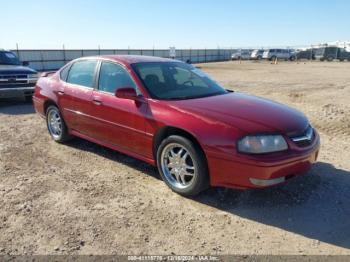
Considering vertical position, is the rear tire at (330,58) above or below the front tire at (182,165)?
above

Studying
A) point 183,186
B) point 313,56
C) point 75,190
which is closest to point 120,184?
point 75,190

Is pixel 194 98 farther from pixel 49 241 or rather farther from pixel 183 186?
pixel 49 241

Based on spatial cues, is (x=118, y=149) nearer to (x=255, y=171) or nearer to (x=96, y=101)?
(x=96, y=101)

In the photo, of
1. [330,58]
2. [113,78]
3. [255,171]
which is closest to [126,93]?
[113,78]

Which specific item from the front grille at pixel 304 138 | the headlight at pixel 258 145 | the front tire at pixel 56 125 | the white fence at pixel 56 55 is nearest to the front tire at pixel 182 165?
the headlight at pixel 258 145

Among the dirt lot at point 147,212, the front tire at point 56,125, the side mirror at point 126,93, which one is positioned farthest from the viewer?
the front tire at point 56,125

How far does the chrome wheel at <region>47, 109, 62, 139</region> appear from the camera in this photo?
21.1ft

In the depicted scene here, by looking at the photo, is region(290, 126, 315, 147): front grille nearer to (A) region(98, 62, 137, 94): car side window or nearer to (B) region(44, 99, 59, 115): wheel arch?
(A) region(98, 62, 137, 94): car side window

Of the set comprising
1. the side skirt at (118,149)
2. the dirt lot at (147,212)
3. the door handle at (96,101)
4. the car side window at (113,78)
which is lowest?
the dirt lot at (147,212)

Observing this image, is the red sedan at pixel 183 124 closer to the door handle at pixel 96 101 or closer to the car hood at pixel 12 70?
the door handle at pixel 96 101

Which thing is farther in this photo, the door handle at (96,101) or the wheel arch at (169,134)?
the door handle at (96,101)

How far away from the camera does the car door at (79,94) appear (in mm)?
5512

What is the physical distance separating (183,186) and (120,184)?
900 mm

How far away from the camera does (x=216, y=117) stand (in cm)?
403
